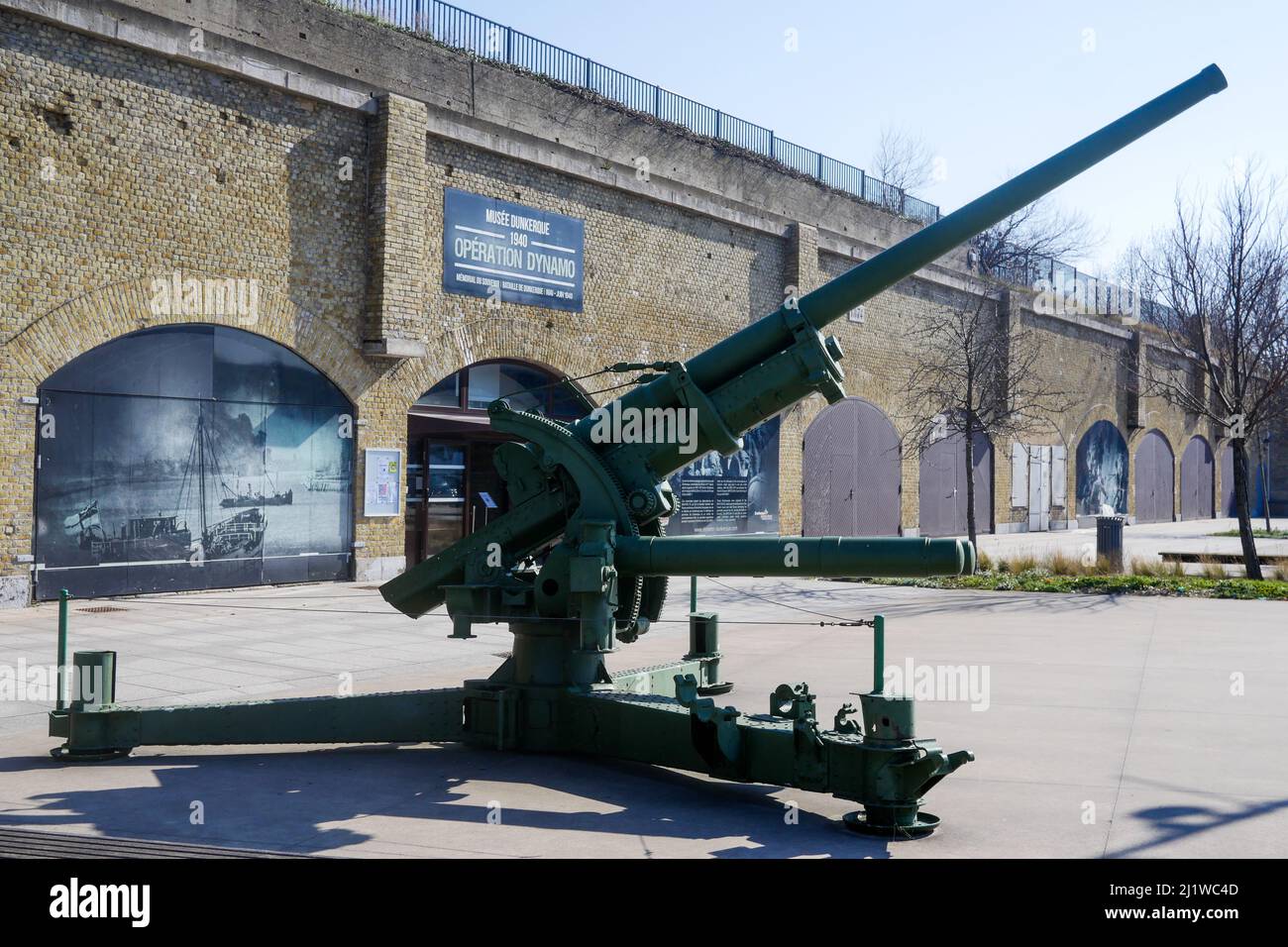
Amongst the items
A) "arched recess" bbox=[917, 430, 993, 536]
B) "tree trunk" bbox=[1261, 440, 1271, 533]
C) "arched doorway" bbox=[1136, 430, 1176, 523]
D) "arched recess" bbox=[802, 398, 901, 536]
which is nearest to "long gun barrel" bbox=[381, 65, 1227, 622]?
"arched recess" bbox=[802, 398, 901, 536]

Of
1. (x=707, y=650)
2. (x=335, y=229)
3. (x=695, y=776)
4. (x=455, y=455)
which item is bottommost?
(x=695, y=776)

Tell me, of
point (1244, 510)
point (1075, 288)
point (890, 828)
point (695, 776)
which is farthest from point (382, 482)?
point (1075, 288)

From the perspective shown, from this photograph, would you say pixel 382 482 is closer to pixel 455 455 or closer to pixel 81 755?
pixel 455 455

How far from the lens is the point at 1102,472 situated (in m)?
44.8

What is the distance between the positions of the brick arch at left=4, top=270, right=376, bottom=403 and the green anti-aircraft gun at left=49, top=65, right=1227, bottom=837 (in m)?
8.85

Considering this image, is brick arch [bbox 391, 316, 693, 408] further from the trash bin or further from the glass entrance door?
the trash bin

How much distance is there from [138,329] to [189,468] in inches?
80.2

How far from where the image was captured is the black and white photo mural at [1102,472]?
142 feet

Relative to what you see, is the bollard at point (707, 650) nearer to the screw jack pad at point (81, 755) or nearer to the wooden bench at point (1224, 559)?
the screw jack pad at point (81, 755)

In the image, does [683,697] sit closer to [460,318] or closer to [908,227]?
[460,318]

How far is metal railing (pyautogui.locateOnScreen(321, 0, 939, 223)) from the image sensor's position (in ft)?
68.3

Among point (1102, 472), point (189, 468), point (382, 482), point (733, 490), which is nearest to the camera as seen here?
point (189, 468)

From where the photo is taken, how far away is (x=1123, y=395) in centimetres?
4716
